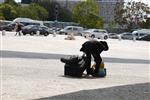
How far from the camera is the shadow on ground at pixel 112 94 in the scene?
36.3 feet

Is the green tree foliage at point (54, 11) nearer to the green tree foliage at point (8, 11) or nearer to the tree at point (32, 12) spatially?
the tree at point (32, 12)

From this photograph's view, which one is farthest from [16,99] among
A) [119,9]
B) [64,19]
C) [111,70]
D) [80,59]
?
[64,19]

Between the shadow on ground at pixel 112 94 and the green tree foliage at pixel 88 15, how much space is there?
98313mm

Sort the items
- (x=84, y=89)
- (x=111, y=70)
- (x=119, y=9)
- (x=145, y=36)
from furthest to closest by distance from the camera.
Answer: (x=119, y=9), (x=145, y=36), (x=111, y=70), (x=84, y=89)

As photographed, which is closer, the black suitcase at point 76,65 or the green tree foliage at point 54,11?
the black suitcase at point 76,65

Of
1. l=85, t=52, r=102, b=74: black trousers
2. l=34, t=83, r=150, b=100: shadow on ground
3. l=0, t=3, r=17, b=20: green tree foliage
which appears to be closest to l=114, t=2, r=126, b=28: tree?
l=0, t=3, r=17, b=20: green tree foliage

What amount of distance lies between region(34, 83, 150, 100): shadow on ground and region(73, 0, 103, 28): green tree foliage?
98.3 meters

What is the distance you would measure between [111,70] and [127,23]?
96781 mm

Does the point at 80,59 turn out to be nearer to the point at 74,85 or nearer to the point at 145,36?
the point at 74,85

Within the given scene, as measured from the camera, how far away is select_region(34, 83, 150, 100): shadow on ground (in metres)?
11.1

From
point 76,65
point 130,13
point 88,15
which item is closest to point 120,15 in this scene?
point 130,13

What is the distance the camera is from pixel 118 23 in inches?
4540

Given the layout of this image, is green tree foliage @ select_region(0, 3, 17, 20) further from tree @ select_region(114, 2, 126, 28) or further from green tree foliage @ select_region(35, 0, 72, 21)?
tree @ select_region(114, 2, 126, 28)

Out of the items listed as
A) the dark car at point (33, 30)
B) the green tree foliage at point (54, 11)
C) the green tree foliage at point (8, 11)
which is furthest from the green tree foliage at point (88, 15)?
the dark car at point (33, 30)
